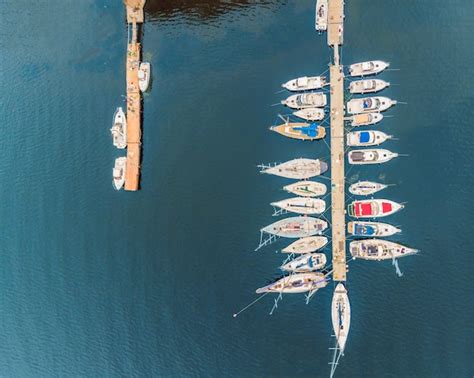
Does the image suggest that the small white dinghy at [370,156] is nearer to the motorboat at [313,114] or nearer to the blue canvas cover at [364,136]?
the blue canvas cover at [364,136]

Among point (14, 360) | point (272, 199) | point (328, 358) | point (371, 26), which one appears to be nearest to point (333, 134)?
point (272, 199)

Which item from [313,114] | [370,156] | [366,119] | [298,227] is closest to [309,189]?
[298,227]

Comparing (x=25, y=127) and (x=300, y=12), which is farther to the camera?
(x=25, y=127)

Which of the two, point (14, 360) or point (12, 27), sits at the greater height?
point (12, 27)

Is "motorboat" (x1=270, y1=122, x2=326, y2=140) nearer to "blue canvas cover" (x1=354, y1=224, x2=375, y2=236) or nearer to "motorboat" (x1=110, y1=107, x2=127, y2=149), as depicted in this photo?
"blue canvas cover" (x1=354, y1=224, x2=375, y2=236)

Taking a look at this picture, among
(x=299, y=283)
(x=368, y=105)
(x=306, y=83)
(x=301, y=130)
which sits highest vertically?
(x=306, y=83)

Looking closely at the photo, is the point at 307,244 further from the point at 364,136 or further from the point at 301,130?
the point at 364,136

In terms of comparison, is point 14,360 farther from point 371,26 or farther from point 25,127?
point 371,26

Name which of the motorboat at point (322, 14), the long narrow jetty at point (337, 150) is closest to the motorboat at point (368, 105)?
the long narrow jetty at point (337, 150)
